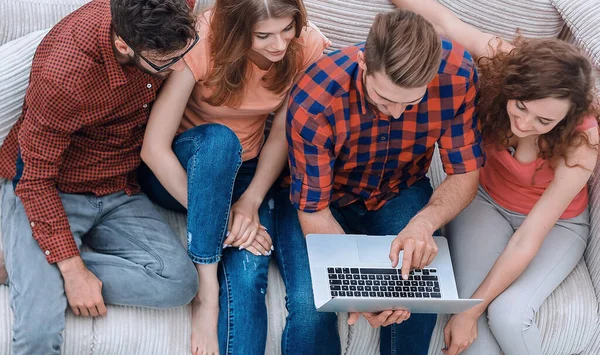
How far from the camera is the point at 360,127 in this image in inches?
70.8

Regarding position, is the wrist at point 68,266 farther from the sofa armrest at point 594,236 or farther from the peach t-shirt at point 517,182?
the sofa armrest at point 594,236

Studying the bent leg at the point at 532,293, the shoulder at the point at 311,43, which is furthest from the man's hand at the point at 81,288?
the bent leg at the point at 532,293

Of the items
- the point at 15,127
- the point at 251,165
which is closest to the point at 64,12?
the point at 15,127

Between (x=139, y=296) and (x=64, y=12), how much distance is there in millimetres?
734

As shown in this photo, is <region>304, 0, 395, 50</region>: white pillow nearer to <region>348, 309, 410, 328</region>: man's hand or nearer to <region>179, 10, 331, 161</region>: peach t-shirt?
<region>179, 10, 331, 161</region>: peach t-shirt

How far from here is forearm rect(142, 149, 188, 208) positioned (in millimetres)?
1817

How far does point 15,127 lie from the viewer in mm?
1825

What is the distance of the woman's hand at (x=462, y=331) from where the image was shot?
1869 millimetres

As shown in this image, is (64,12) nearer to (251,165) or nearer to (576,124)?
(251,165)

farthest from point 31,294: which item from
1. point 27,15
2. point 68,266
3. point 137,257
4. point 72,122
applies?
point 27,15

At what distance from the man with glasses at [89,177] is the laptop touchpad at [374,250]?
377mm

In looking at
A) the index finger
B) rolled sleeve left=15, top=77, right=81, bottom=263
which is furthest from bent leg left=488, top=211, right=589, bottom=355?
rolled sleeve left=15, top=77, right=81, bottom=263

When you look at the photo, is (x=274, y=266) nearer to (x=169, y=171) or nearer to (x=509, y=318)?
(x=169, y=171)

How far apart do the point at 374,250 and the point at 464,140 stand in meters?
0.32
